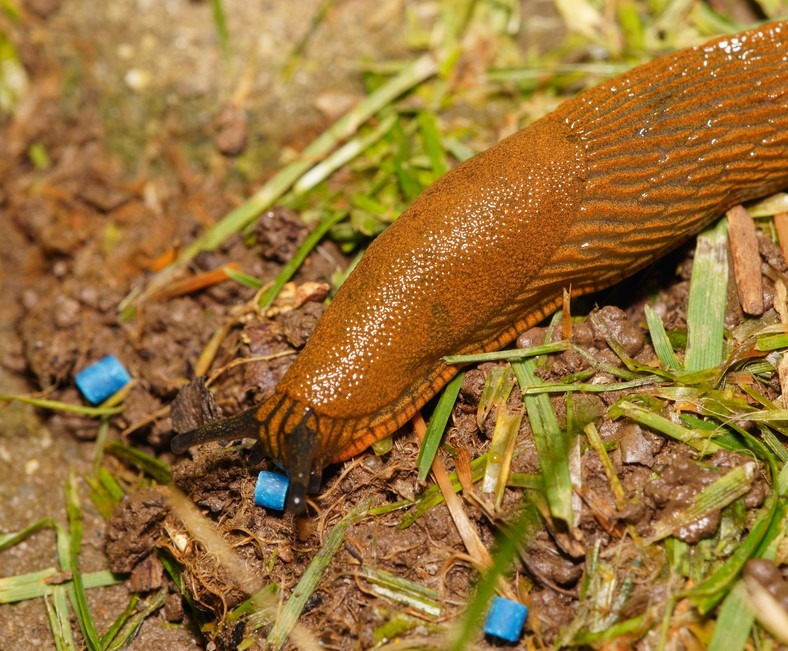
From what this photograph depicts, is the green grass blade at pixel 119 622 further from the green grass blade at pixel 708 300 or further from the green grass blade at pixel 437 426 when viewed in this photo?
the green grass blade at pixel 708 300

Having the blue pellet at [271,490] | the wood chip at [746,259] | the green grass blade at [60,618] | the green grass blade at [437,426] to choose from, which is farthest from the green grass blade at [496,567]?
the green grass blade at [60,618]

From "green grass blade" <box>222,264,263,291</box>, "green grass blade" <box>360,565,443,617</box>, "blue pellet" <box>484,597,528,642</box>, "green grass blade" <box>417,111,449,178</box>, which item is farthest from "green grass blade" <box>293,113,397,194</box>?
"blue pellet" <box>484,597,528,642</box>

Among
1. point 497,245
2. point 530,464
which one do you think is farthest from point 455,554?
point 497,245

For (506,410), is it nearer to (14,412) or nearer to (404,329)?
(404,329)

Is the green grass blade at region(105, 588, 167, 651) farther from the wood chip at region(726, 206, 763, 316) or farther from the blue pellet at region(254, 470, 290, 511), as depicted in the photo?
the wood chip at region(726, 206, 763, 316)

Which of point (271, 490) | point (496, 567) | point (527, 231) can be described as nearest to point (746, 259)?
point (527, 231)

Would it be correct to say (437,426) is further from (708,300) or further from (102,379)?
(102,379)
